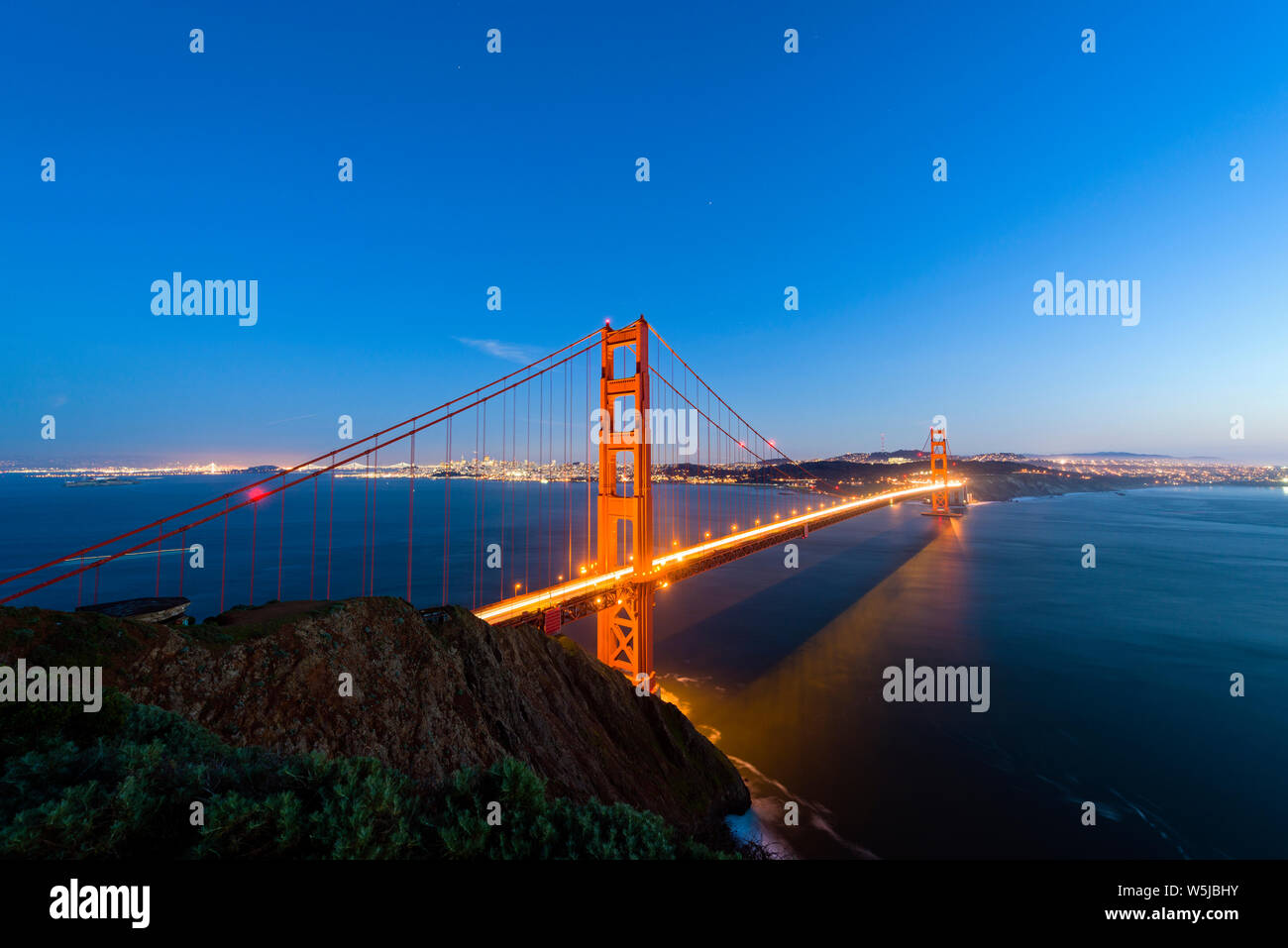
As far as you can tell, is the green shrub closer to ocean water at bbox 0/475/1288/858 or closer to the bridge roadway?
the bridge roadway

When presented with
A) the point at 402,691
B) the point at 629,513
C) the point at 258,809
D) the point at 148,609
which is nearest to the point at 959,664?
the point at 629,513

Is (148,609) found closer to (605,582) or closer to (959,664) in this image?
(605,582)

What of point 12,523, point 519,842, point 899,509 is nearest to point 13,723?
point 519,842

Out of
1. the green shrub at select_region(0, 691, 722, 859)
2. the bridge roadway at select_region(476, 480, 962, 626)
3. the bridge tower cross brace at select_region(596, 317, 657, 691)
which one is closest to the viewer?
the green shrub at select_region(0, 691, 722, 859)

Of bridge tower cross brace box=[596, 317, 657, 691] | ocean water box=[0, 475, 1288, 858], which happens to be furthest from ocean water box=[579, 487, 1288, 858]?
bridge tower cross brace box=[596, 317, 657, 691]

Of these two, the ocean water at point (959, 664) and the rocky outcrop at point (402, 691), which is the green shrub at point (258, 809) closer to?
the rocky outcrop at point (402, 691)
